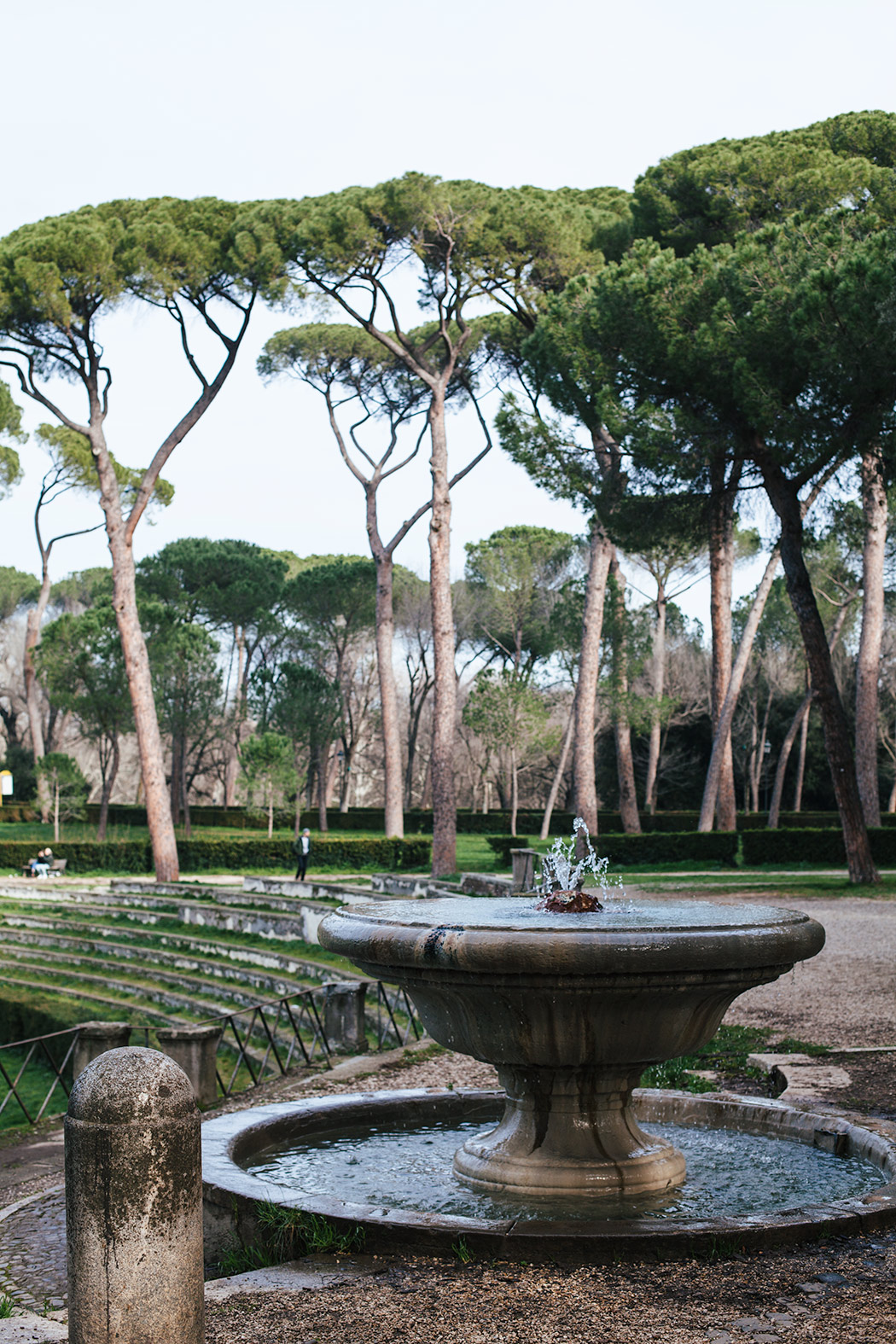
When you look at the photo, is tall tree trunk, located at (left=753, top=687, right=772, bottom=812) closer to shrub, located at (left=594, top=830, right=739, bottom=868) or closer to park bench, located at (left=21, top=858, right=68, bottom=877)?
shrub, located at (left=594, top=830, right=739, bottom=868)

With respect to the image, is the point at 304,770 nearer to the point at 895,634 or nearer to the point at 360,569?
the point at 360,569

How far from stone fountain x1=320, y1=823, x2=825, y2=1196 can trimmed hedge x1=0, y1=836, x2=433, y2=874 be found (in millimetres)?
19747

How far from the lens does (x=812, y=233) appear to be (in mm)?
14508

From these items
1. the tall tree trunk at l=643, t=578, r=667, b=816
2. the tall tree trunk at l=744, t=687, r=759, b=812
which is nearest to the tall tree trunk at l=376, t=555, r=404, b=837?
the tall tree trunk at l=643, t=578, r=667, b=816

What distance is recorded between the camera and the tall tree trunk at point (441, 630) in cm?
2100

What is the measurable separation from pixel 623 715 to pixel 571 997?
2749 centimetres

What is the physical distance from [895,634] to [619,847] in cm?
1630

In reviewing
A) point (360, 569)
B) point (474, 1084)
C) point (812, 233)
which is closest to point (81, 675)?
point (360, 569)

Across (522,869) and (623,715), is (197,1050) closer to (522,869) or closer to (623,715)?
(522,869)

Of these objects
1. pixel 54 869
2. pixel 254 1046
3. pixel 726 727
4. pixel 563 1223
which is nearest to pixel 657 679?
pixel 726 727

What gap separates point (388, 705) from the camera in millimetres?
24125

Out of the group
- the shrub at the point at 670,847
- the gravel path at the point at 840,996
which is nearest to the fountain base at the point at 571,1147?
the gravel path at the point at 840,996

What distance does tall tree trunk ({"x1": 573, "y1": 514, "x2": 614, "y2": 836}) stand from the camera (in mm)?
22844

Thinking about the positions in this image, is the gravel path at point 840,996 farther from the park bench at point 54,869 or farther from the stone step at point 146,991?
the park bench at point 54,869
